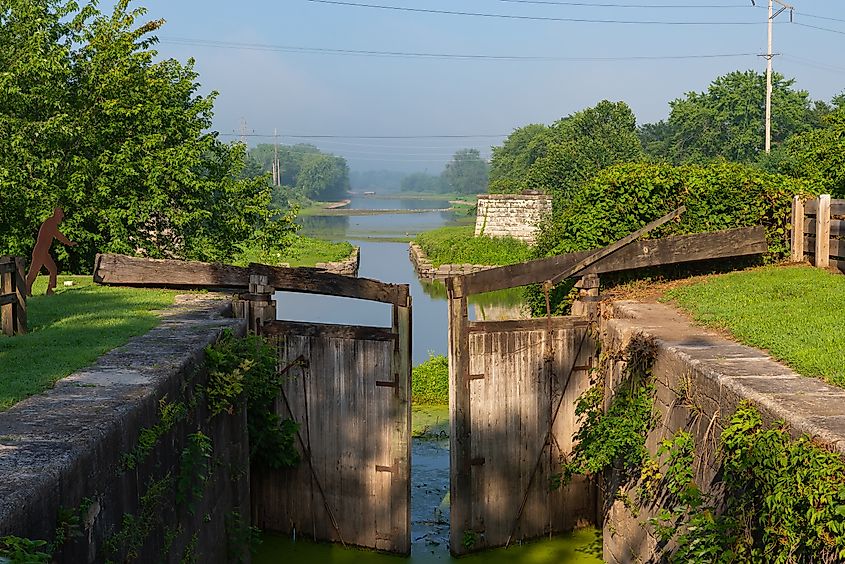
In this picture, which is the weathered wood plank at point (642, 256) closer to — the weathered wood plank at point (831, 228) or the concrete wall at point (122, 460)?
the weathered wood plank at point (831, 228)

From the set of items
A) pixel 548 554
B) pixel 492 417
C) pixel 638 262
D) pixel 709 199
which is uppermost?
pixel 709 199

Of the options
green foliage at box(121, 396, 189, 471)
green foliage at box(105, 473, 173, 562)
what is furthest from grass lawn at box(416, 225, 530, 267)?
green foliage at box(105, 473, 173, 562)

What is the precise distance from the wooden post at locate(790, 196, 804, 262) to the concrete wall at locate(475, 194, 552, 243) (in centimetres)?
2775

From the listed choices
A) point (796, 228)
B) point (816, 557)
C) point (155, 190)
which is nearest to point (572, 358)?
point (796, 228)

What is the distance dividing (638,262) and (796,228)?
2.50 metres

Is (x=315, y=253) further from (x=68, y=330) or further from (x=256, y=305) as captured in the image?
(x=68, y=330)

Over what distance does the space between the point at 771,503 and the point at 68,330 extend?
6.85 m

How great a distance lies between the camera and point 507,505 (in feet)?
34.8

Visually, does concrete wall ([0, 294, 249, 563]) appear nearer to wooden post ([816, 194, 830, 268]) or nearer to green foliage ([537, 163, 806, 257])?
green foliage ([537, 163, 806, 257])

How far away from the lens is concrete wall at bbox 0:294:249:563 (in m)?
4.80

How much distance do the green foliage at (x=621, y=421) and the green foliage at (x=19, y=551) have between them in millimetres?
6080

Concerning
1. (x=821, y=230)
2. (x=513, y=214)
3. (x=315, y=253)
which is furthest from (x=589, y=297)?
(x=315, y=253)

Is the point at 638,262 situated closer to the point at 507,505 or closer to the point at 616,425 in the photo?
the point at 616,425

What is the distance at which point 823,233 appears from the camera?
38.8 ft
